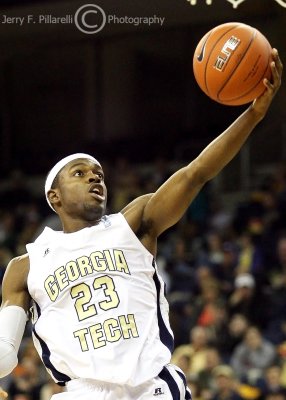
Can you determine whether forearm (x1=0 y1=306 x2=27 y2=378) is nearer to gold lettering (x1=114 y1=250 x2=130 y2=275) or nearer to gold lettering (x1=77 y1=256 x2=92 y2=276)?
gold lettering (x1=77 y1=256 x2=92 y2=276)

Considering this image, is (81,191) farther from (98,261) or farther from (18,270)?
(18,270)

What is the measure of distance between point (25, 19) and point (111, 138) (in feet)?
35.1

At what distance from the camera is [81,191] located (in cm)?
523

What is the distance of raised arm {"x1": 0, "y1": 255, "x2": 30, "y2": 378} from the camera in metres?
5.17

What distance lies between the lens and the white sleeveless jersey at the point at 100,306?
4891 mm

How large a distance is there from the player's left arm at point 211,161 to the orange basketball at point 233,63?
0.07 metres

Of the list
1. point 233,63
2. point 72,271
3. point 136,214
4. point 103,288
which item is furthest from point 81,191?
point 233,63

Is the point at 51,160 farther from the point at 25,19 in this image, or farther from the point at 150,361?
the point at 150,361

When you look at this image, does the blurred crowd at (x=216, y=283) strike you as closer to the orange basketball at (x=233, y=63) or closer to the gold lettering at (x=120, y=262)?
the gold lettering at (x=120, y=262)

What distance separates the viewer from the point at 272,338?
1128cm

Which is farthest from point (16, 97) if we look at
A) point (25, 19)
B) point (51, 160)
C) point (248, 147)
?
point (25, 19)

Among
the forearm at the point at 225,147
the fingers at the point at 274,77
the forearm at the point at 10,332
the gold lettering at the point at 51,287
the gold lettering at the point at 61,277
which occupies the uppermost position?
the fingers at the point at 274,77

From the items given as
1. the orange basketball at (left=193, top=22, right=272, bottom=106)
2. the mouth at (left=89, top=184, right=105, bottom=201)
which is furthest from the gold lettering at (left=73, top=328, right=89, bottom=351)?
the orange basketball at (left=193, top=22, right=272, bottom=106)

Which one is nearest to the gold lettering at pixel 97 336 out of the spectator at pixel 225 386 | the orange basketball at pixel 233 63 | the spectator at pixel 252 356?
the orange basketball at pixel 233 63
